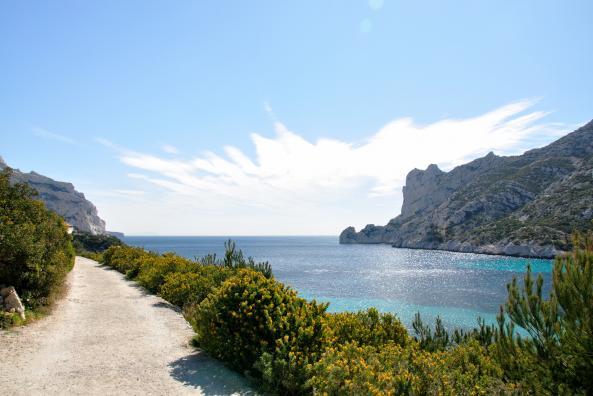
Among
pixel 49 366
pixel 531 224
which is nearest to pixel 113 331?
pixel 49 366

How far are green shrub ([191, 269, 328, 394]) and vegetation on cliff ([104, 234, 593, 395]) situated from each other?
2cm

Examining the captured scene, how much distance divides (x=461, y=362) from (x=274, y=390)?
3.87 m

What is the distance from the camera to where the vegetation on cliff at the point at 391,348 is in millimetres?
5875

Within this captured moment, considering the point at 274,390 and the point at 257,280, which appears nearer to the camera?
the point at 274,390

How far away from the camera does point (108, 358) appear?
8.42 metres

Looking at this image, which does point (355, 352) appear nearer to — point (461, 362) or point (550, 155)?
point (461, 362)

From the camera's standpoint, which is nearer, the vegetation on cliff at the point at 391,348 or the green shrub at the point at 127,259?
the vegetation on cliff at the point at 391,348

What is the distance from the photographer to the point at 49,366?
774 centimetres

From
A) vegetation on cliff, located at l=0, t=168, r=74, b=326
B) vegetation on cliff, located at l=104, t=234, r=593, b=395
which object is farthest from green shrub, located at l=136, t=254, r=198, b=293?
vegetation on cliff, located at l=104, t=234, r=593, b=395

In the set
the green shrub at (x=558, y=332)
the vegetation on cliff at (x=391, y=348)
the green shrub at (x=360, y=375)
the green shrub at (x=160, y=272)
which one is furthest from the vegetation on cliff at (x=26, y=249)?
the green shrub at (x=558, y=332)

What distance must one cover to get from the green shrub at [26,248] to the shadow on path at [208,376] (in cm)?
710

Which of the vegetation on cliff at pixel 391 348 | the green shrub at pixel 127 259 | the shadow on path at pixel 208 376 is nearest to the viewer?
the vegetation on cliff at pixel 391 348

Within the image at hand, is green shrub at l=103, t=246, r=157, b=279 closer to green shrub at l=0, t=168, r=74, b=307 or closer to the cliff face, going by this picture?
green shrub at l=0, t=168, r=74, b=307

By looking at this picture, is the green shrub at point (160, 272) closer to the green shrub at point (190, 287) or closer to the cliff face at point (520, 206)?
the green shrub at point (190, 287)
